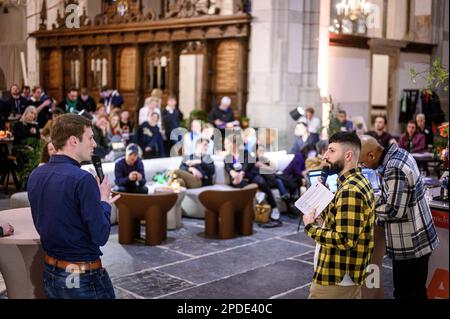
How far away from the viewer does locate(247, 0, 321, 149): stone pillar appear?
11234mm

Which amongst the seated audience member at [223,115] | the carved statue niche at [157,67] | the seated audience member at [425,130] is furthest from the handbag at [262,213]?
the carved statue niche at [157,67]

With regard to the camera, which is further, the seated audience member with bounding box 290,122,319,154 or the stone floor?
the seated audience member with bounding box 290,122,319,154

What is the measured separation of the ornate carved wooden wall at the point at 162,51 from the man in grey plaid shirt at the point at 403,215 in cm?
900

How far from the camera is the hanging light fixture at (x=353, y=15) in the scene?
12.6 m

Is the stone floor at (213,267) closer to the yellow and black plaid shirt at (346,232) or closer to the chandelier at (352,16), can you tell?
the yellow and black plaid shirt at (346,232)

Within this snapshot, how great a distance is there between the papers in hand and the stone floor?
7.09 feet

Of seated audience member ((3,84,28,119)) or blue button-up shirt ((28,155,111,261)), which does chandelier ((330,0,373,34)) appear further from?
blue button-up shirt ((28,155,111,261))

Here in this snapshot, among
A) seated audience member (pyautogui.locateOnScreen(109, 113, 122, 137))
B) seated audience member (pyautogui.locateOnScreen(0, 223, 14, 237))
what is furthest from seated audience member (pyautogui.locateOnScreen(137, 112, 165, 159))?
seated audience member (pyautogui.locateOnScreen(0, 223, 14, 237))

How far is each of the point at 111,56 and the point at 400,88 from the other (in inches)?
263

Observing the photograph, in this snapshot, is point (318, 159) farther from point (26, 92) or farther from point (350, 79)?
point (350, 79)

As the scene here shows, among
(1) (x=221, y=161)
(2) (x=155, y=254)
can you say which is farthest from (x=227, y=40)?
(2) (x=155, y=254)

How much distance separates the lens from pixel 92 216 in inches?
123

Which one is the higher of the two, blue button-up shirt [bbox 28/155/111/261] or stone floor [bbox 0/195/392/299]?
blue button-up shirt [bbox 28/155/111/261]
